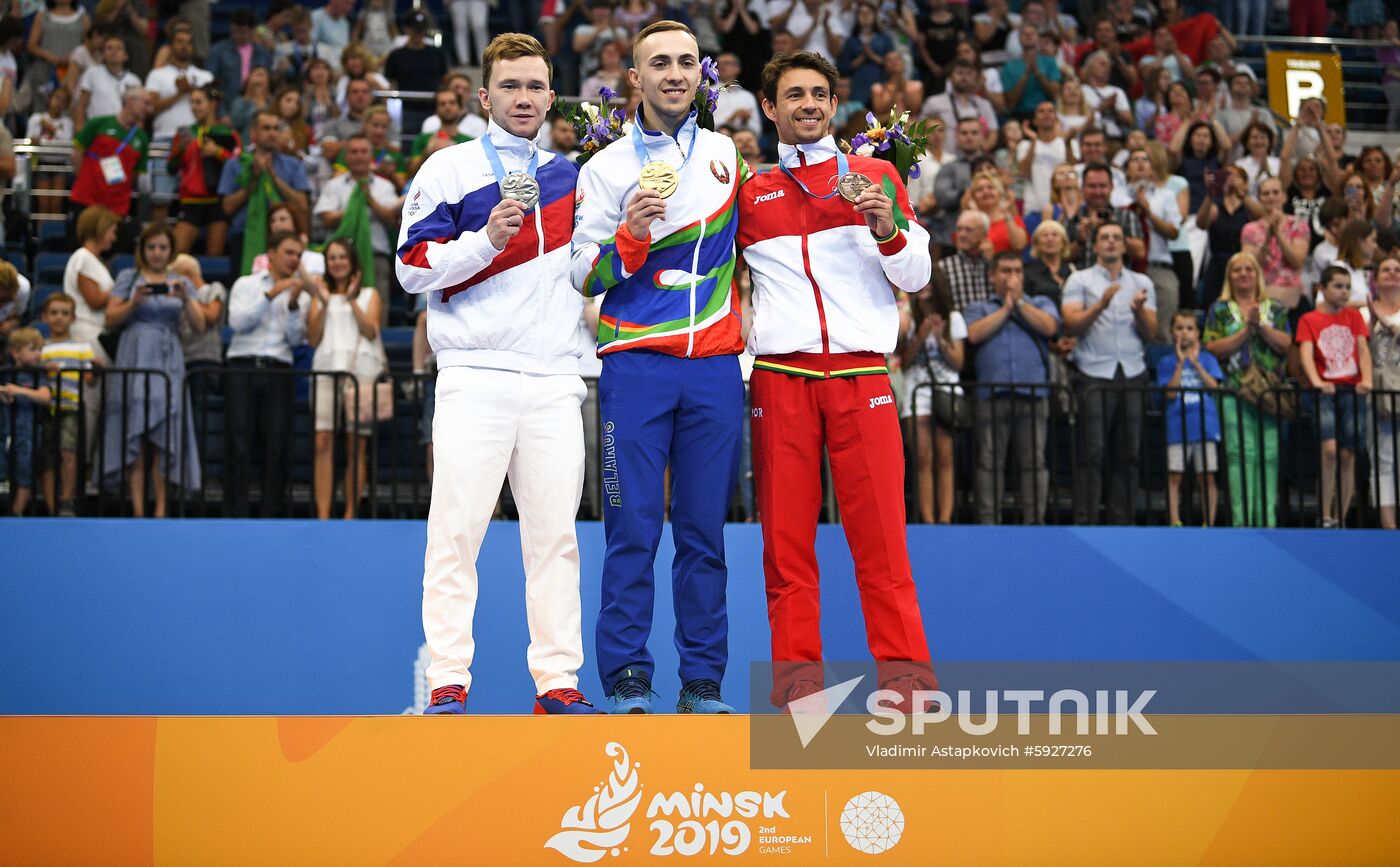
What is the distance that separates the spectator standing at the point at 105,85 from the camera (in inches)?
412

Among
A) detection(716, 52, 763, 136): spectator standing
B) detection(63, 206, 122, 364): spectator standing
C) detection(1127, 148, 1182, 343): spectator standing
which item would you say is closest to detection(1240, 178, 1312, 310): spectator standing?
detection(1127, 148, 1182, 343): spectator standing

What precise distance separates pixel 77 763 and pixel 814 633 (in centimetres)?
202

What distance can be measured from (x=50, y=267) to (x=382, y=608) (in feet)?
12.8

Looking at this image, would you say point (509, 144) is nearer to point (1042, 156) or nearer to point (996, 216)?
point (996, 216)

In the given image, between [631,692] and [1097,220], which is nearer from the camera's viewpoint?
[631,692]

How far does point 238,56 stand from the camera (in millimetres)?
11148

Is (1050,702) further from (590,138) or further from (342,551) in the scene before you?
(342,551)

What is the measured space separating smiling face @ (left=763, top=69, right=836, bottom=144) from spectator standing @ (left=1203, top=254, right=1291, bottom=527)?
4.07 meters

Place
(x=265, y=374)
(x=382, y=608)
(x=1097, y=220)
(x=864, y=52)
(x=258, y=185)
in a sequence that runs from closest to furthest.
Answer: (x=382, y=608) → (x=265, y=374) → (x=1097, y=220) → (x=258, y=185) → (x=864, y=52)

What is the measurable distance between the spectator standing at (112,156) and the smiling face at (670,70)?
20.5 feet

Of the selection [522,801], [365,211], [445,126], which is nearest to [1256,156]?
[445,126]

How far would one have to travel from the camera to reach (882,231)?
447cm

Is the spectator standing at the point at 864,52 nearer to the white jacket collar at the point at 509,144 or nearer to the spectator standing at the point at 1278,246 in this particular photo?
the spectator standing at the point at 1278,246

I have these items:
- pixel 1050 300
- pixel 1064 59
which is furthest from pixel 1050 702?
pixel 1064 59
